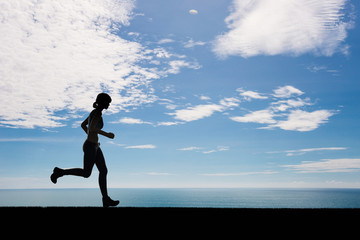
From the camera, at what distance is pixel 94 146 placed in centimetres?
773

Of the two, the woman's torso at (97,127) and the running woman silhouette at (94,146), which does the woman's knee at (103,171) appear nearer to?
the running woman silhouette at (94,146)

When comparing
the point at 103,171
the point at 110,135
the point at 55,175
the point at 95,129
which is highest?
the point at 95,129

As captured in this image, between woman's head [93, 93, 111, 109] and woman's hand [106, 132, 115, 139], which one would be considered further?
woman's head [93, 93, 111, 109]

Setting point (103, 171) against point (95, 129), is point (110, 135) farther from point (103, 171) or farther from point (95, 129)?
Answer: point (103, 171)

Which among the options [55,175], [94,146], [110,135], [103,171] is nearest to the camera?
[110,135]

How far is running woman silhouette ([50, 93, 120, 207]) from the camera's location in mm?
7641

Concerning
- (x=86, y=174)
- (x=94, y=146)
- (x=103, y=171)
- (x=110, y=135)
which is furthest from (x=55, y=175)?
(x=110, y=135)

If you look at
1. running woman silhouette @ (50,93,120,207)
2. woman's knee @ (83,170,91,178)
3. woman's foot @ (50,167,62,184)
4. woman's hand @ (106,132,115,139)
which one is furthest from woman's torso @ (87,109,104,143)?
woman's foot @ (50,167,62,184)

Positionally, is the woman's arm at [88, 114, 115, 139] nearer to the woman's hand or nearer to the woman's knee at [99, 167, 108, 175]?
the woman's hand

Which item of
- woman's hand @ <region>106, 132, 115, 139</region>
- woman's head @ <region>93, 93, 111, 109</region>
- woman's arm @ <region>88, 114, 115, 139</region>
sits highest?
woman's head @ <region>93, 93, 111, 109</region>
